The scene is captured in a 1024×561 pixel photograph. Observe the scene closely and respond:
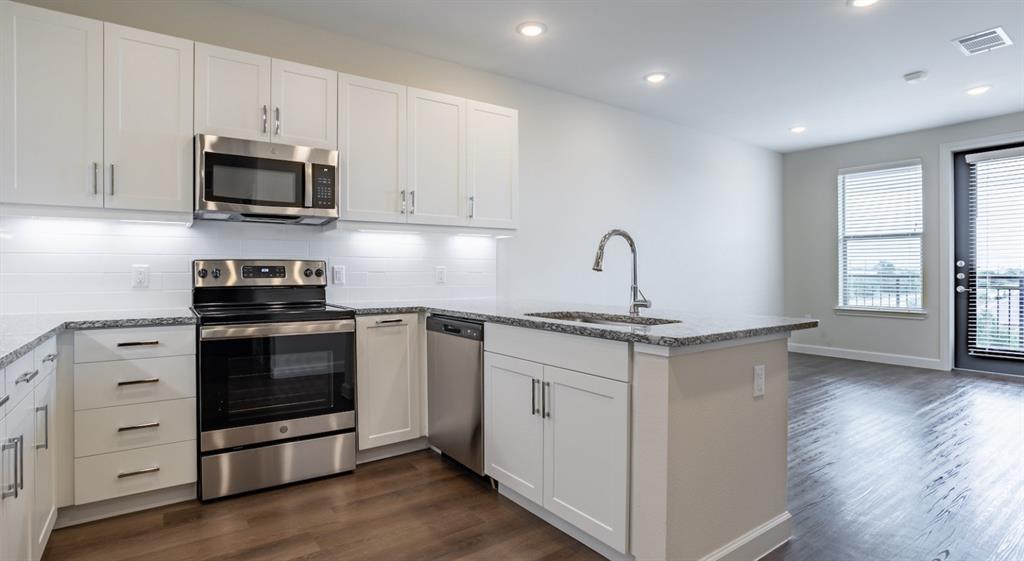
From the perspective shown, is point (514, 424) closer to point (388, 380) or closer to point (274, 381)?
point (388, 380)

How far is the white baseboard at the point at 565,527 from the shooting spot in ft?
6.52

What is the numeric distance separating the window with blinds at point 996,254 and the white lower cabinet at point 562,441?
5.81 meters

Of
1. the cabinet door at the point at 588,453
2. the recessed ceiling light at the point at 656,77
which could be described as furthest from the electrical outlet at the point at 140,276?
the recessed ceiling light at the point at 656,77

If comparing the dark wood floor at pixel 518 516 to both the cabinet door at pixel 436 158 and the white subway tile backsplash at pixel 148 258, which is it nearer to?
the white subway tile backsplash at pixel 148 258

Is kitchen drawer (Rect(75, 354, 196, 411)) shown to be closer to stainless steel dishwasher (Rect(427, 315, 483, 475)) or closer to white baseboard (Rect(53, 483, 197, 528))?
white baseboard (Rect(53, 483, 197, 528))

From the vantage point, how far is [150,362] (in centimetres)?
240

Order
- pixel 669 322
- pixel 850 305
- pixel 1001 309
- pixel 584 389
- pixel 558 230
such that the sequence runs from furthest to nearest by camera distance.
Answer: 1. pixel 850 305
2. pixel 1001 309
3. pixel 558 230
4. pixel 669 322
5. pixel 584 389

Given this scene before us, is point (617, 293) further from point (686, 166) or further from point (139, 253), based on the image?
point (139, 253)

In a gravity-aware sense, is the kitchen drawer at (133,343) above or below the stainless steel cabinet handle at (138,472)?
above

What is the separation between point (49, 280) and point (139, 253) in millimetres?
391

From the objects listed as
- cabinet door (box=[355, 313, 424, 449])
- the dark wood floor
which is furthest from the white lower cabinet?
cabinet door (box=[355, 313, 424, 449])

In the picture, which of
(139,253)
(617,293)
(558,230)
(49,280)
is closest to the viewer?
(49,280)

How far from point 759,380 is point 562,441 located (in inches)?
31.5

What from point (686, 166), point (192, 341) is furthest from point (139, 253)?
point (686, 166)
